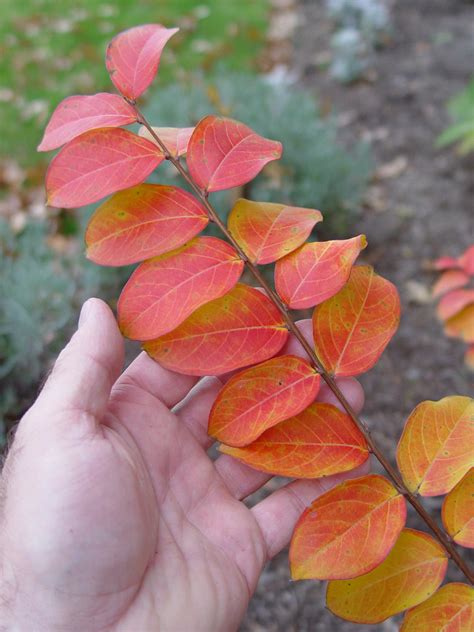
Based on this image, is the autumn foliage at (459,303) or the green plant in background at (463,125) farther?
the green plant in background at (463,125)

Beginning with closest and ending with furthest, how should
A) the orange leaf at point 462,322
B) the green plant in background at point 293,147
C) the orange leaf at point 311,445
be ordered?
the orange leaf at point 311,445 → the orange leaf at point 462,322 → the green plant in background at point 293,147

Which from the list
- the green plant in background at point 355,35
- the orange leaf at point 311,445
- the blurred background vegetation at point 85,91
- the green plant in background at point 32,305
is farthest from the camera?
the green plant in background at point 355,35

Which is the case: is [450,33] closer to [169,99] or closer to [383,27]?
[383,27]

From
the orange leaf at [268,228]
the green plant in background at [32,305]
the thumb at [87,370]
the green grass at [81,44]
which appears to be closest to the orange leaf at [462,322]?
the orange leaf at [268,228]

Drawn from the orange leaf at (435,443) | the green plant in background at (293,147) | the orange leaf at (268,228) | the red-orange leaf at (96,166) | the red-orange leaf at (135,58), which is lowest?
the green plant in background at (293,147)

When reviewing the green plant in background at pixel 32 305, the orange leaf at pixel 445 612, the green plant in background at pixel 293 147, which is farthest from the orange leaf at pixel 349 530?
the green plant in background at pixel 293 147

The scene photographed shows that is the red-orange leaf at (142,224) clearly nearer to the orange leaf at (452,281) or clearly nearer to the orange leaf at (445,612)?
the orange leaf at (445,612)

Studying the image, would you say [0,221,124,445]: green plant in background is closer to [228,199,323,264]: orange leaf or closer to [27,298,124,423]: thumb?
[27,298,124,423]: thumb

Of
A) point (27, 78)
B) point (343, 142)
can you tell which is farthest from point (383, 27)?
point (27, 78)

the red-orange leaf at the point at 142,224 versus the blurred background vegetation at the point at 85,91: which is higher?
the red-orange leaf at the point at 142,224
